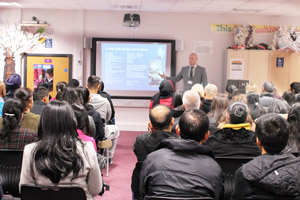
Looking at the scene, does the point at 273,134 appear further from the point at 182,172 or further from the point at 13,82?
the point at 13,82

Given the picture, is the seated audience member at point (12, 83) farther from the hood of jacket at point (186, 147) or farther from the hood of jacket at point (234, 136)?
the hood of jacket at point (186, 147)

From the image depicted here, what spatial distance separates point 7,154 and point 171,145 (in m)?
1.37

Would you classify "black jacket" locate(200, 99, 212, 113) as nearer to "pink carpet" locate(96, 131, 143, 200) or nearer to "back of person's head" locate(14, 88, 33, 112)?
"pink carpet" locate(96, 131, 143, 200)

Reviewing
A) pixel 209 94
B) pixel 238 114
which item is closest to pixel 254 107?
pixel 209 94

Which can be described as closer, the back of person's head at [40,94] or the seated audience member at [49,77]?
the back of person's head at [40,94]

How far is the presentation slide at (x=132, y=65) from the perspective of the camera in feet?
26.6

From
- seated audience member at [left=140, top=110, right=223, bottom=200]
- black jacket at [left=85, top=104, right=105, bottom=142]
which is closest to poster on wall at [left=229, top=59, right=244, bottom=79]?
black jacket at [left=85, top=104, right=105, bottom=142]

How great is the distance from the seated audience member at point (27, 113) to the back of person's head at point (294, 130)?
2.23 meters

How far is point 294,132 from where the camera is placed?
9.52ft

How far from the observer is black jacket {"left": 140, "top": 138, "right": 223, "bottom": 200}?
73.0 inches

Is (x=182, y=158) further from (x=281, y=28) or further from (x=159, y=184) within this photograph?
(x=281, y=28)

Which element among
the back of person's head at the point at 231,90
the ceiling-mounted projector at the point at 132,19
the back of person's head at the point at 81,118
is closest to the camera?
the back of person's head at the point at 81,118

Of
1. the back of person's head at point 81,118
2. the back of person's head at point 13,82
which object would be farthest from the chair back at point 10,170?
the back of person's head at point 13,82

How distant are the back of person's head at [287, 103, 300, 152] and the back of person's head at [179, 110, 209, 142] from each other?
1079 mm
